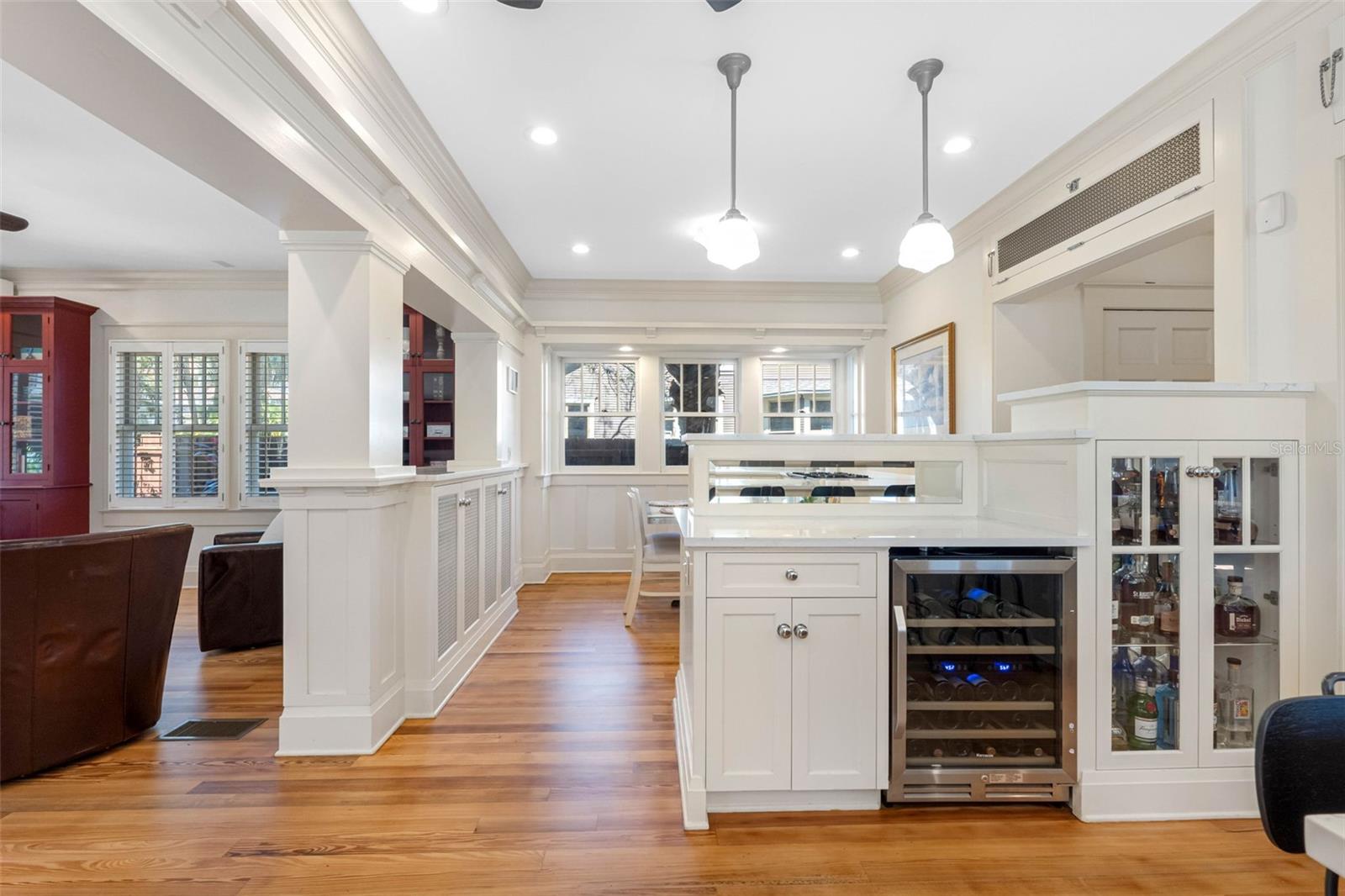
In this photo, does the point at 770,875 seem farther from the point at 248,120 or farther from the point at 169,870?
the point at 248,120

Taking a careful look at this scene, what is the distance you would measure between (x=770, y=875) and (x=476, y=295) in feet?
11.3

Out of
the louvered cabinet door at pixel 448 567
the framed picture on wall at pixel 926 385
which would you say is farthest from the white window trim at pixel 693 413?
the louvered cabinet door at pixel 448 567

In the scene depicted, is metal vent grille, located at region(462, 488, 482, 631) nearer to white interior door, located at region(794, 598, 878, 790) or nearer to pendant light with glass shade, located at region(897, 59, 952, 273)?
white interior door, located at region(794, 598, 878, 790)

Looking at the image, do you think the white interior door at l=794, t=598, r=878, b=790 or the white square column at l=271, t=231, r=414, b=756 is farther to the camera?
the white square column at l=271, t=231, r=414, b=756

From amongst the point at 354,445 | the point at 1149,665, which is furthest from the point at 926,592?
the point at 354,445

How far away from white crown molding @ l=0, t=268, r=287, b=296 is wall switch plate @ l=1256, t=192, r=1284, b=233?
6.12 meters

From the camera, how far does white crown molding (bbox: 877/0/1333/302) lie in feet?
6.40

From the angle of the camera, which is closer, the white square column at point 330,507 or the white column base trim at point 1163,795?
the white column base trim at point 1163,795

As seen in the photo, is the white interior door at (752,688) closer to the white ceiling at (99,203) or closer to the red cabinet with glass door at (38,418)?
the white ceiling at (99,203)

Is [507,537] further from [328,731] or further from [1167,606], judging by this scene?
[1167,606]

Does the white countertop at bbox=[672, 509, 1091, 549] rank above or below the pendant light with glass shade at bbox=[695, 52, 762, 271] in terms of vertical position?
below

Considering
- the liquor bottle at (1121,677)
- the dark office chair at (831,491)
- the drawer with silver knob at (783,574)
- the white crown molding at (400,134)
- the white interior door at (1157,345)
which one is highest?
the white crown molding at (400,134)

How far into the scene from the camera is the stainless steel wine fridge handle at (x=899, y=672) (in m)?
1.86

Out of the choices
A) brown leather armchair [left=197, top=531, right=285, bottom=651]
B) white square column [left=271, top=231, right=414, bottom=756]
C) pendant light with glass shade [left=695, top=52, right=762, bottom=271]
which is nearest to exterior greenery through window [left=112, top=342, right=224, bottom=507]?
brown leather armchair [left=197, top=531, right=285, bottom=651]
